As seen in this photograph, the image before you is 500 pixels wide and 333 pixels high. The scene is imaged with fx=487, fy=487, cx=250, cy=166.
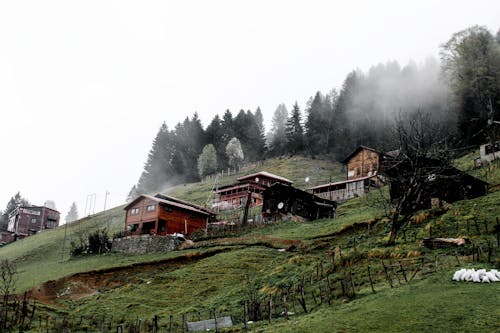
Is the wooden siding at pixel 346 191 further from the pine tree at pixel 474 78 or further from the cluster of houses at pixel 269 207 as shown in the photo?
the pine tree at pixel 474 78

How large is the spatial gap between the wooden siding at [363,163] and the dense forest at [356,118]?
636 centimetres

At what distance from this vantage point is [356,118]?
395 ft

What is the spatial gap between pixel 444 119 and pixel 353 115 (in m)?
25.5

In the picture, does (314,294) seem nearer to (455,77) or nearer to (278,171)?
(455,77)

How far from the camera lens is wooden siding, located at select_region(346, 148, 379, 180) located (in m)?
83.9


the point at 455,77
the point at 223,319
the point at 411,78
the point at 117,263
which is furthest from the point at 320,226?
Answer: the point at 411,78

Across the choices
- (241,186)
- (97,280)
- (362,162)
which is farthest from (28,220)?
(362,162)

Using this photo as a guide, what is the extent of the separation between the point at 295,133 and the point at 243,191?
41.3m

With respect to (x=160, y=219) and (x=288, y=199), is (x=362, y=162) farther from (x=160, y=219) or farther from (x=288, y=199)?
(x=160, y=219)

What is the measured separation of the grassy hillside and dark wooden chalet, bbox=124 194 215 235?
10520 millimetres

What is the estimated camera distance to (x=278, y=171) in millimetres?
113375

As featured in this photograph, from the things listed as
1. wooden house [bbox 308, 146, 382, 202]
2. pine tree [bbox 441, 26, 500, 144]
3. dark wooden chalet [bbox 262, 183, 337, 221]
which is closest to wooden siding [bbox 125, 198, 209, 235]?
dark wooden chalet [bbox 262, 183, 337, 221]

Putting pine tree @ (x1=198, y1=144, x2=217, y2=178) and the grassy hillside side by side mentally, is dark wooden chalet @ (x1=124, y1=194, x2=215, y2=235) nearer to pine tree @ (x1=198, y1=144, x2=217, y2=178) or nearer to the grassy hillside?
the grassy hillside

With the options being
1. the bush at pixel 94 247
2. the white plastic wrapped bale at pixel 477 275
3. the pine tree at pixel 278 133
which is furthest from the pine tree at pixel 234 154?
the white plastic wrapped bale at pixel 477 275
